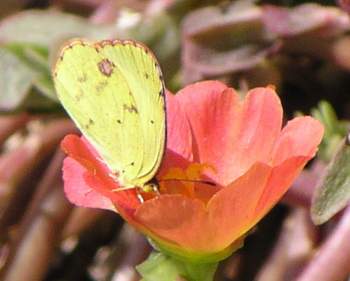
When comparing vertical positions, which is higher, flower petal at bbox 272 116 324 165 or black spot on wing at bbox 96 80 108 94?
black spot on wing at bbox 96 80 108 94

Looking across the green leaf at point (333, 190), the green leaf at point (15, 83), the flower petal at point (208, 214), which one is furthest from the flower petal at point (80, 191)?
the green leaf at point (15, 83)

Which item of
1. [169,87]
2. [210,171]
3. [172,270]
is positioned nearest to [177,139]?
[210,171]

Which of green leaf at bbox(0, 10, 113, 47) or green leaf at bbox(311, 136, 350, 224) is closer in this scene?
green leaf at bbox(311, 136, 350, 224)

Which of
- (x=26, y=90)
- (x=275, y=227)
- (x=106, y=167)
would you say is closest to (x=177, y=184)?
(x=106, y=167)

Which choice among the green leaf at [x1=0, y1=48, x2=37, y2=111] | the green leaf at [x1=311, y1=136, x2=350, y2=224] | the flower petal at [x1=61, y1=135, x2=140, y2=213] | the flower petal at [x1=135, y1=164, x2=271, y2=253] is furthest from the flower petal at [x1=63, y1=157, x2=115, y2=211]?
the green leaf at [x1=0, y1=48, x2=37, y2=111]

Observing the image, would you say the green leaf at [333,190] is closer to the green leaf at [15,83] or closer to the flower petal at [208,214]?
the flower petal at [208,214]

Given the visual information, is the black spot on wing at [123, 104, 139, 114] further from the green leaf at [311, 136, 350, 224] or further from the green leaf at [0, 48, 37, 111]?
the green leaf at [0, 48, 37, 111]
